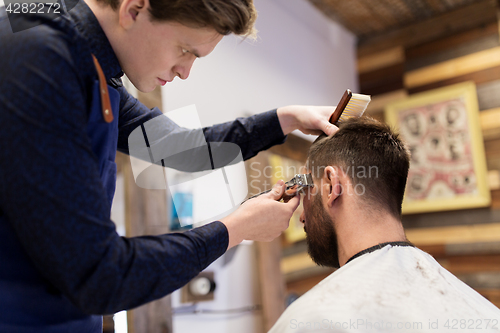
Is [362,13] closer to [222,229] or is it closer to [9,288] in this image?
[222,229]

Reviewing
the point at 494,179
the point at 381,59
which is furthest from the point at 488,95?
the point at 381,59

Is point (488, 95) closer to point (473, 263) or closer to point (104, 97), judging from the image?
point (473, 263)

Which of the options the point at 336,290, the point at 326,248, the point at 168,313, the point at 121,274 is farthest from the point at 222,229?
the point at 168,313

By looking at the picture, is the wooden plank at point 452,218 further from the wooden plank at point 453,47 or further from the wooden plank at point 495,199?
the wooden plank at point 453,47

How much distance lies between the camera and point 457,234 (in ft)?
12.0

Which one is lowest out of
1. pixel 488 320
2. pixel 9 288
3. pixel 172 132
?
pixel 488 320

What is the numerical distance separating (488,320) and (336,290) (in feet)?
1.56

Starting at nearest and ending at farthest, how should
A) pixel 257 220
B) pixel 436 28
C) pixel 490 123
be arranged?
pixel 257 220
pixel 490 123
pixel 436 28

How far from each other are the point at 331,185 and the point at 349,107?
29 centimetres

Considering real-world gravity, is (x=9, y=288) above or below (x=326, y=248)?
above

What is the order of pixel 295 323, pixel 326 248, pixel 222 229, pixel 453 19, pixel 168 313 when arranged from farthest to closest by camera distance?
pixel 453 19, pixel 168 313, pixel 326 248, pixel 295 323, pixel 222 229

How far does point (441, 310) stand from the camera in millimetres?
1158

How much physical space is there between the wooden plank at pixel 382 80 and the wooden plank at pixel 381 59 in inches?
1.8

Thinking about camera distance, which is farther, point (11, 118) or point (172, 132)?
point (172, 132)
